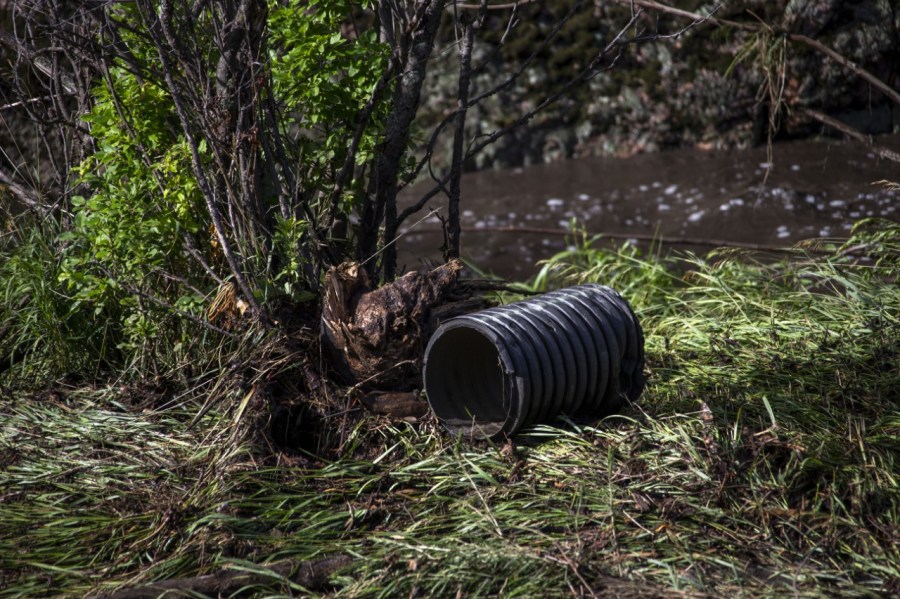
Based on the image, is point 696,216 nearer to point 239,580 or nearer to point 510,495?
point 510,495

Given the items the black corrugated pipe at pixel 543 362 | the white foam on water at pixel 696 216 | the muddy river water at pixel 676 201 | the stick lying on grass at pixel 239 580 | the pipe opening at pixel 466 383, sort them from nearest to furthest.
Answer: the stick lying on grass at pixel 239 580 → the black corrugated pipe at pixel 543 362 → the pipe opening at pixel 466 383 → the muddy river water at pixel 676 201 → the white foam on water at pixel 696 216

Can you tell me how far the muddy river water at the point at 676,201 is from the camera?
6.92 meters

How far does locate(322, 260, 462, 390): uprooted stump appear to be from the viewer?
3.59m

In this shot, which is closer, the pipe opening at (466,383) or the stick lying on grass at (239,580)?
the stick lying on grass at (239,580)

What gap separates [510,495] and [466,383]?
Result: 2.61ft

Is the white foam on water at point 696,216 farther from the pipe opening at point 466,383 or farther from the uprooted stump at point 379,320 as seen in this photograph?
the uprooted stump at point 379,320

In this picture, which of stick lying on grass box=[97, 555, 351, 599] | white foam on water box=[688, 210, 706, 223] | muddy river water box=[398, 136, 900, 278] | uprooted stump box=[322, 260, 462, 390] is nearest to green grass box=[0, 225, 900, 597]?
stick lying on grass box=[97, 555, 351, 599]

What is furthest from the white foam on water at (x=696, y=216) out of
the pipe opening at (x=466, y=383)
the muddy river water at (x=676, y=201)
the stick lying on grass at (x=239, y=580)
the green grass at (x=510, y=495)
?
the stick lying on grass at (x=239, y=580)

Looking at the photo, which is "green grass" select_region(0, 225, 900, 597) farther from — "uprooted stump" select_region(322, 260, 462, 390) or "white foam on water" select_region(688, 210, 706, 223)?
"white foam on water" select_region(688, 210, 706, 223)

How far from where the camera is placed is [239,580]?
2768mm

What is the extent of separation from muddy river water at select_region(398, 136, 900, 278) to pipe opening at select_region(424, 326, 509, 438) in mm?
2541

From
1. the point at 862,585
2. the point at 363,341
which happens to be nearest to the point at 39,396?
the point at 363,341

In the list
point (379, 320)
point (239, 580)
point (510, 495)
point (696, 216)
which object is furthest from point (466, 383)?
point (696, 216)

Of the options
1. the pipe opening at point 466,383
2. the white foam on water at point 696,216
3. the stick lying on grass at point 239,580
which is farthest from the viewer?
the white foam on water at point 696,216
